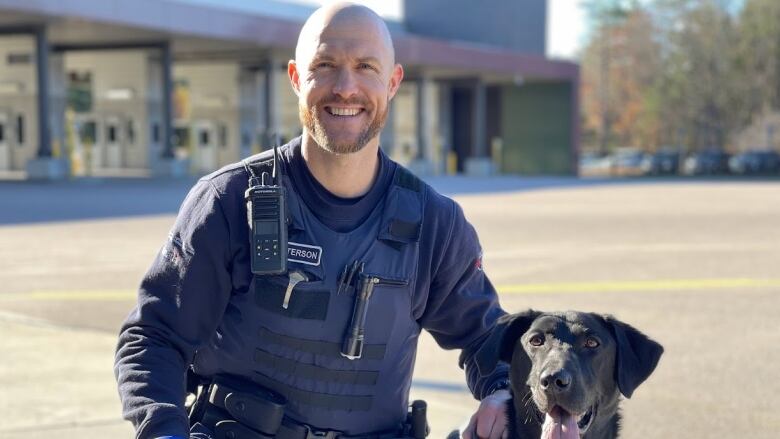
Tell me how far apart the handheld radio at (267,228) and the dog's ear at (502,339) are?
2.47 ft

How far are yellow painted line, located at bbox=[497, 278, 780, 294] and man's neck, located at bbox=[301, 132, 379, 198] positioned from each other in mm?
7315

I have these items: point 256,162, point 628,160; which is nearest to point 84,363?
point 256,162

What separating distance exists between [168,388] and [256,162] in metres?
0.77

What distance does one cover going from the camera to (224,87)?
4862 cm

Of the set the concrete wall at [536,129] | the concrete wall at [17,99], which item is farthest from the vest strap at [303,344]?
the concrete wall at [536,129]

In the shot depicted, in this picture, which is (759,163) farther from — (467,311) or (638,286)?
(467,311)

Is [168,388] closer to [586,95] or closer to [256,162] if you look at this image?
[256,162]

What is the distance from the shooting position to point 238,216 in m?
3.20

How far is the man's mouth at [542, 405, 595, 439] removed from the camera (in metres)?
3.14

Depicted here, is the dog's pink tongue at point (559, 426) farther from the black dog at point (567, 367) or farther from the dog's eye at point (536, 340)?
the dog's eye at point (536, 340)

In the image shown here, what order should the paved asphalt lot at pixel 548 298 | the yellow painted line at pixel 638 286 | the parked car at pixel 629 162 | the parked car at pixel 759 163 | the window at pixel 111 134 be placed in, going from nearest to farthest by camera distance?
the paved asphalt lot at pixel 548 298 → the yellow painted line at pixel 638 286 → the window at pixel 111 134 → the parked car at pixel 759 163 → the parked car at pixel 629 162

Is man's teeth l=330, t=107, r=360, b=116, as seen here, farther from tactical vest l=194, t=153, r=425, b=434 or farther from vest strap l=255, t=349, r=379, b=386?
vest strap l=255, t=349, r=379, b=386

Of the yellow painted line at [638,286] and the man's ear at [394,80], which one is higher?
the man's ear at [394,80]

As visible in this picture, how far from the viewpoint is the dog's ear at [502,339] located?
344 centimetres
